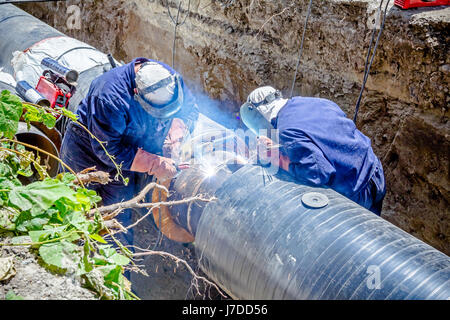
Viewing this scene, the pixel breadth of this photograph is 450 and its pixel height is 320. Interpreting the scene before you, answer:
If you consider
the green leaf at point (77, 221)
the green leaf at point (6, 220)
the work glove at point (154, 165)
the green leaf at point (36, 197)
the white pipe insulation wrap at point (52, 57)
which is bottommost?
the work glove at point (154, 165)

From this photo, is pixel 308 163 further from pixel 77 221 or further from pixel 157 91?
pixel 77 221

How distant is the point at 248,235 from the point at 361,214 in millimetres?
617

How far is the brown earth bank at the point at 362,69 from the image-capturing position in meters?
3.15

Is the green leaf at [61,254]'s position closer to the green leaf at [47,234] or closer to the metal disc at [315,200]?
the green leaf at [47,234]

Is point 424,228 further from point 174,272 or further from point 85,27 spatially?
point 85,27

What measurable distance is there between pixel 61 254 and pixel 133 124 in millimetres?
1849

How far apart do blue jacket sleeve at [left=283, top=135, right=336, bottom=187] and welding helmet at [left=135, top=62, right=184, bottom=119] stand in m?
0.86

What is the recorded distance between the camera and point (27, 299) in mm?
1123

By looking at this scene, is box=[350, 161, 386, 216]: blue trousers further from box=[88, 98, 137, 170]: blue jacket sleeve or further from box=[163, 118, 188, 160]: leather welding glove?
box=[88, 98, 137, 170]: blue jacket sleeve

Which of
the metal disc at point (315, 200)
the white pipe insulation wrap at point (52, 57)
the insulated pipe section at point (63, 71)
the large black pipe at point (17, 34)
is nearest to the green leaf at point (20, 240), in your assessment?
the metal disc at point (315, 200)

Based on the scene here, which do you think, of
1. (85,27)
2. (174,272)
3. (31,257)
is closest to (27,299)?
(31,257)

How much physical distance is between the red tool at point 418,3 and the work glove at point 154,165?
228 cm

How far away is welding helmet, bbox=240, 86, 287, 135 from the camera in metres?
2.88

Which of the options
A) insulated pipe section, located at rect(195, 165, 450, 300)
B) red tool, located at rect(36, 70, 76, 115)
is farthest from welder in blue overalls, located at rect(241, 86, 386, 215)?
red tool, located at rect(36, 70, 76, 115)
